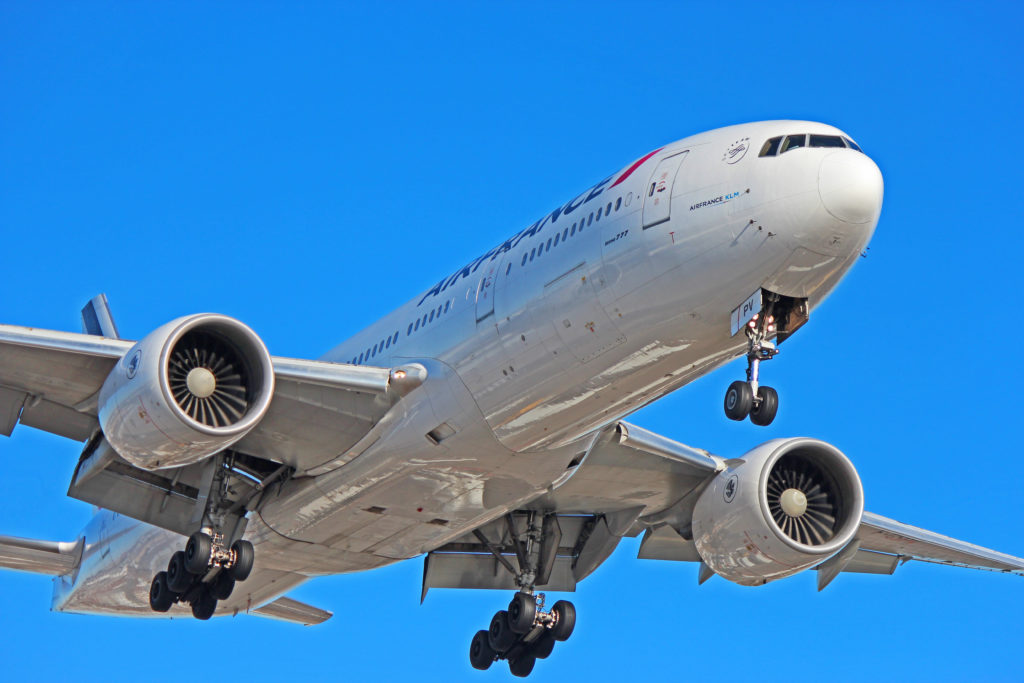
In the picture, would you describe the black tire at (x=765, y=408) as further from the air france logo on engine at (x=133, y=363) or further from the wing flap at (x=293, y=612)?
the wing flap at (x=293, y=612)

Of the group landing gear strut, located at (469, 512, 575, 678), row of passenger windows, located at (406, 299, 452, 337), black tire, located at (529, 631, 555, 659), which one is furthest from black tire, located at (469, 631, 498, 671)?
row of passenger windows, located at (406, 299, 452, 337)

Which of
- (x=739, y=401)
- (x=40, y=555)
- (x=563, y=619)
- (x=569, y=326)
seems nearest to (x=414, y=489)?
(x=569, y=326)

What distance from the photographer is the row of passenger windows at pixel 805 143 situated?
19203 millimetres

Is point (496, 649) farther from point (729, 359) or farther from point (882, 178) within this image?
point (882, 178)

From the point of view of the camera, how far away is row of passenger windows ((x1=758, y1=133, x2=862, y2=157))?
19203mm

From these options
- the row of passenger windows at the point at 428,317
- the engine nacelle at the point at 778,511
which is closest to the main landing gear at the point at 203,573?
the row of passenger windows at the point at 428,317

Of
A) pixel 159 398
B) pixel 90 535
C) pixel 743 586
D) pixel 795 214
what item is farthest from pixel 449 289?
pixel 90 535

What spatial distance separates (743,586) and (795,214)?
435 inches

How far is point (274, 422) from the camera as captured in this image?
77.2 feet

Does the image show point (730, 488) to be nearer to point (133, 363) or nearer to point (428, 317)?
point (428, 317)

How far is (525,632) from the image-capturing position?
89.4ft

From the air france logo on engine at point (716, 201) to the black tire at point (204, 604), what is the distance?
10999 millimetres

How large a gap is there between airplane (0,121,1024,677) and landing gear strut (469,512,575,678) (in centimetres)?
4

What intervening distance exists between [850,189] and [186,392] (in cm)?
1028
